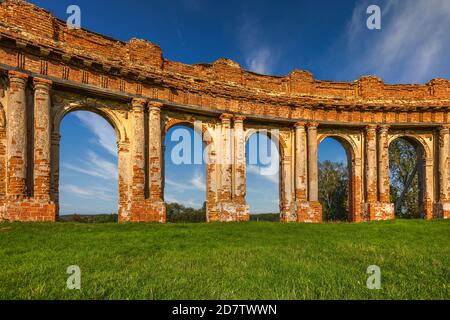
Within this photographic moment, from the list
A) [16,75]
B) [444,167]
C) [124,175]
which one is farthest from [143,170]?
[444,167]

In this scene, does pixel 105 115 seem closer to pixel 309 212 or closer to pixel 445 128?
pixel 309 212

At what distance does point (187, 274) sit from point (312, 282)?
1761 mm

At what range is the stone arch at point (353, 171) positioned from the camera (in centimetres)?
1925

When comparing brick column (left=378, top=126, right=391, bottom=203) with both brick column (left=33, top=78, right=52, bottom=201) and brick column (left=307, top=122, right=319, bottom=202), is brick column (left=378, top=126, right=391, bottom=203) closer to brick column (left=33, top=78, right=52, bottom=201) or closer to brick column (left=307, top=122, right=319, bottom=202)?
brick column (left=307, top=122, right=319, bottom=202)

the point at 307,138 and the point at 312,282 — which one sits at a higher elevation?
the point at 307,138

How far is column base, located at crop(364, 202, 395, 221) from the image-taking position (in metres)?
18.2

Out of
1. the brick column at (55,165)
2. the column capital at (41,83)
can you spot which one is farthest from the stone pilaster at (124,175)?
the column capital at (41,83)

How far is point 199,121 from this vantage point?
16.8 m

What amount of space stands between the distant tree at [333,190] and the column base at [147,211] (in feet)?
69.5

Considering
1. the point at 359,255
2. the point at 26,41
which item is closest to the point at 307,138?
the point at 359,255

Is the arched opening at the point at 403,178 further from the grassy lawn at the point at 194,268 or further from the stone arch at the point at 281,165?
the grassy lawn at the point at 194,268

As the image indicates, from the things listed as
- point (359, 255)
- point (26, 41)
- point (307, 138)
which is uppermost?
point (26, 41)

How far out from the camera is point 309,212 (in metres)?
17.3
